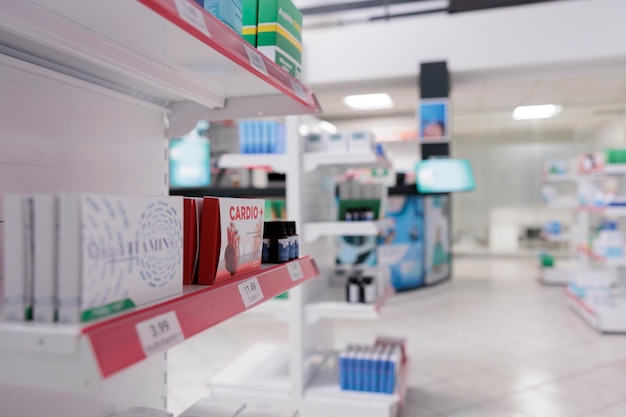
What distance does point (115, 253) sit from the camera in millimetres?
852

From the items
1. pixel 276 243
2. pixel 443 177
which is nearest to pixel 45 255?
pixel 276 243

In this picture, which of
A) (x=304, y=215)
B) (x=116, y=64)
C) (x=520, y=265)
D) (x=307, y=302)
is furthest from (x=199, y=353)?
(x=520, y=265)

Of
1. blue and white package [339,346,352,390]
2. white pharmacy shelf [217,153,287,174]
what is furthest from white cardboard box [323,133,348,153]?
blue and white package [339,346,352,390]

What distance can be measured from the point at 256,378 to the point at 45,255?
2.60 metres

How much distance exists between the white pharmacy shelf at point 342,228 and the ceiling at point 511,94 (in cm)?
458

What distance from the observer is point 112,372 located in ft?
2.36

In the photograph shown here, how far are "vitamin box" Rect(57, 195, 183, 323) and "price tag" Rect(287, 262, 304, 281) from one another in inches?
20.4

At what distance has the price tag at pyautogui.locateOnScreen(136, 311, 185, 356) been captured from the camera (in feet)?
2.64

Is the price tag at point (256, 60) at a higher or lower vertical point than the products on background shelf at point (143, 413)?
higher

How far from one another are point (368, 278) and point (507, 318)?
348 cm

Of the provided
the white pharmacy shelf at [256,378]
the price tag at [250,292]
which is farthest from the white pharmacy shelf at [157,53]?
the white pharmacy shelf at [256,378]

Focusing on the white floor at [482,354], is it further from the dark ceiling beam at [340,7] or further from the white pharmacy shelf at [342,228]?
the dark ceiling beam at [340,7]

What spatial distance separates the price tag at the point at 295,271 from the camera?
5.00 ft

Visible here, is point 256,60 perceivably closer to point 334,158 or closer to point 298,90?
point 298,90
